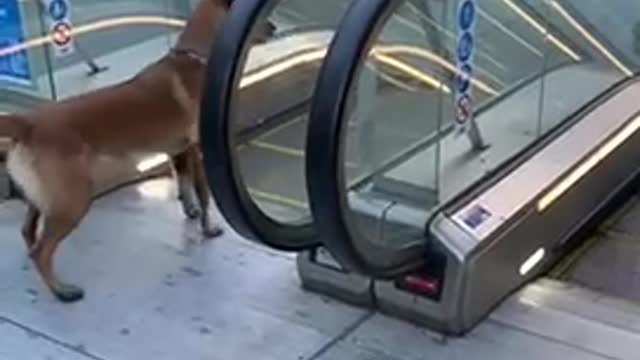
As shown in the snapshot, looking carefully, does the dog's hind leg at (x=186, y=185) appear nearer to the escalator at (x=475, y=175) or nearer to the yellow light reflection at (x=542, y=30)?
the escalator at (x=475, y=175)

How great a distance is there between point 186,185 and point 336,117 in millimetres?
1593

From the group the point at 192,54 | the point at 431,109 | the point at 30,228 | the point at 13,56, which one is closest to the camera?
the point at 431,109

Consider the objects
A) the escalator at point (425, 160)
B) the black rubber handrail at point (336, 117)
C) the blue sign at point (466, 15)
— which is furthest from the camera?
the blue sign at point (466, 15)

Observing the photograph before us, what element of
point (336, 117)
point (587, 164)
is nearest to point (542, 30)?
point (587, 164)

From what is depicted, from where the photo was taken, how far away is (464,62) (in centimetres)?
374

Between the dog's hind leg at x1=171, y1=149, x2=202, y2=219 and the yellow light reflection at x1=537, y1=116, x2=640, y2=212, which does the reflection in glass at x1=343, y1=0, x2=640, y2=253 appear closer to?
the yellow light reflection at x1=537, y1=116, x2=640, y2=212

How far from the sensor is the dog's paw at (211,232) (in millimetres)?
4305

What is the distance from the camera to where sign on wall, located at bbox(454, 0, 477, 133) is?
3695 mm

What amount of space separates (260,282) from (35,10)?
1.83 meters

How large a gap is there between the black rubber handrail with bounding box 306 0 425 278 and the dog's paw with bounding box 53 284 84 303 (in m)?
1.11

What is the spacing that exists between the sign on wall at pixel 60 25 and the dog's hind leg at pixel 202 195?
116 centimetres

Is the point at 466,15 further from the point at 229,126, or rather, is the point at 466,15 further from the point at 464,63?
the point at 229,126

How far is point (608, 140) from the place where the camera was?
15.0 feet

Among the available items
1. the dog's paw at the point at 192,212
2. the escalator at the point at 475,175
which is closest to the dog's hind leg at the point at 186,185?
the dog's paw at the point at 192,212
